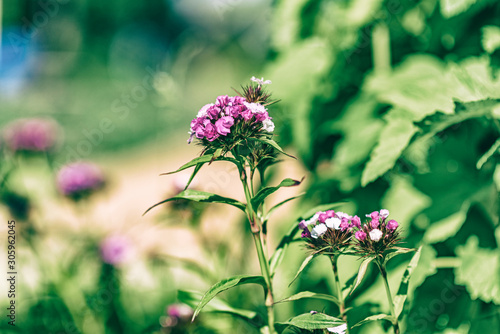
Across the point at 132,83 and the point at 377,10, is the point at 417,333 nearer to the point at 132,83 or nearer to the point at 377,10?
the point at 377,10

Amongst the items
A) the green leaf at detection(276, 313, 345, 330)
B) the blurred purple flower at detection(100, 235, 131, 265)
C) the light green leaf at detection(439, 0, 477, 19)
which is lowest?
the green leaf at detection(276, 313, 345, 330)

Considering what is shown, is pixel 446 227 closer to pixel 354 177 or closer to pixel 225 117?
pixel 354 177

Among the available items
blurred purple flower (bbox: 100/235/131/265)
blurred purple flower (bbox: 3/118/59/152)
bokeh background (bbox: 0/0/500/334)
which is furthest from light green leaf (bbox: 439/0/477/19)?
blurred purple flower (bbox: 3/118/59/152)

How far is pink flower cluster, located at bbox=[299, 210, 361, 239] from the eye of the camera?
2.43 feet

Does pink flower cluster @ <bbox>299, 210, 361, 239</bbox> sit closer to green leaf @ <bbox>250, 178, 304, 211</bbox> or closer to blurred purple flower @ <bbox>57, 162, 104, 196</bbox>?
green leaf @ <bbox>250, 178, 304, 211</bbox>

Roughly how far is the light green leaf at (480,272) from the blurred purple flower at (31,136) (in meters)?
1.56

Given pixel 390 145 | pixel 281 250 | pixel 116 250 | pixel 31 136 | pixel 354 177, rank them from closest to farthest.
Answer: pixel 281 250 < pixel 390 145 < pixel 354 177 < pixel 116 250 < pixel 31 136

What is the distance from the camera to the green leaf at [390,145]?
0.96 m

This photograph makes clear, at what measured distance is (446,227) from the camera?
1173 mm

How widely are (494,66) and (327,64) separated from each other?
48cm

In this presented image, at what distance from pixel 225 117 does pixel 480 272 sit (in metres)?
0.68

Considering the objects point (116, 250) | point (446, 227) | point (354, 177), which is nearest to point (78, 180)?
point (116, 250)

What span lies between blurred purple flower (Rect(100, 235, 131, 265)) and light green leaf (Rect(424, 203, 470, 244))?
107 centimetres

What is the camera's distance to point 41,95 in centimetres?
1053
